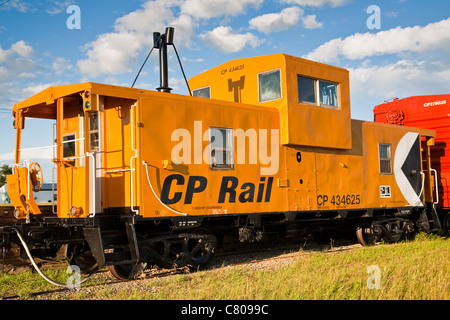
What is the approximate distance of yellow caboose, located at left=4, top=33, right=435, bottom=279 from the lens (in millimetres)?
8281

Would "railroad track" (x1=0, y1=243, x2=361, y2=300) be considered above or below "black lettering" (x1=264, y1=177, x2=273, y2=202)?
below

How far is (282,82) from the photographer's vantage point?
10.5 m

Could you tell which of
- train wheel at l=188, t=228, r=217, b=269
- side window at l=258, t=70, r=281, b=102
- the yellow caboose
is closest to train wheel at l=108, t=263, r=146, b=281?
the yellow caboose

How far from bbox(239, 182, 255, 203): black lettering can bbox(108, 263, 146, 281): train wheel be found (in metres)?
2.44

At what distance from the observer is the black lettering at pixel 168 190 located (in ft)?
28.1

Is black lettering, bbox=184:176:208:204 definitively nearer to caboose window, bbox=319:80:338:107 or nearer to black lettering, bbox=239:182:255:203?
black lettering, bbox=239:182:255:203

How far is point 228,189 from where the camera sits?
9523mm

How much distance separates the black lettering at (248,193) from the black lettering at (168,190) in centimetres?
151

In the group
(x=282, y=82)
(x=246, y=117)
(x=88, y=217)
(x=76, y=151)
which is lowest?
(x=88, y=217)

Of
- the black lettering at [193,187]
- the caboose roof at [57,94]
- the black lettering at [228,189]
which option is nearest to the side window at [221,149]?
the black lettering at [228,189]

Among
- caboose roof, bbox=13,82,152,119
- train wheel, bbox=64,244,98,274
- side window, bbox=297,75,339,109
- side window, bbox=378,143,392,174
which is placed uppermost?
side window, bbox=297,75,339,109

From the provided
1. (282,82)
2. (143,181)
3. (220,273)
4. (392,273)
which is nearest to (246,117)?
(282,82)
